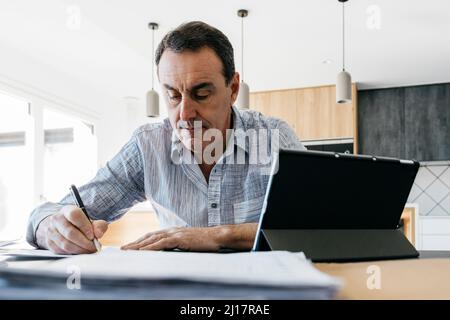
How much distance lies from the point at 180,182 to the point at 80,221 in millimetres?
507

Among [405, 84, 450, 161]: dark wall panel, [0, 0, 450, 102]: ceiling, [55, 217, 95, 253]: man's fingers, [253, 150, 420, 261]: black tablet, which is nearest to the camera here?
[253, 150, 420, 261]: black tablet

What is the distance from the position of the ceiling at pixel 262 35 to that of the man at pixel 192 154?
2080mm

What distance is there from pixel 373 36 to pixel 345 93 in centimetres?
85

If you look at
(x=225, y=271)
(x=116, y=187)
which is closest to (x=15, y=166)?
(x=116, y=187)

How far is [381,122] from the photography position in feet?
17.0

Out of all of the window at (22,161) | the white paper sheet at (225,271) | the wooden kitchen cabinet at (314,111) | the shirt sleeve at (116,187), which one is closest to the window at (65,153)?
the window at (22,161)

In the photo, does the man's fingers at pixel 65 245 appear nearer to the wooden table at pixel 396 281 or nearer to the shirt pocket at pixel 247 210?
the wooden table at pixel 396 281

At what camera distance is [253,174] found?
1.21m

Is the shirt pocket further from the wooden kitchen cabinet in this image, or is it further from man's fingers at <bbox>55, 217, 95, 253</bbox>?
the wooden kitchen cabinet

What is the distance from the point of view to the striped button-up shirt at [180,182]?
3.88 feet

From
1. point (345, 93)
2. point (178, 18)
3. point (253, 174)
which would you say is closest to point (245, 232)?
point (253, 174)

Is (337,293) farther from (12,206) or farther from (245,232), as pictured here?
(12,206)

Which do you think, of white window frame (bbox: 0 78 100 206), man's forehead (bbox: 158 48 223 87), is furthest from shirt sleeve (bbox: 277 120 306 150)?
white window frame (bbox: 0 78 100 206)

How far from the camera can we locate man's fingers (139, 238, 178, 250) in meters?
0.76
